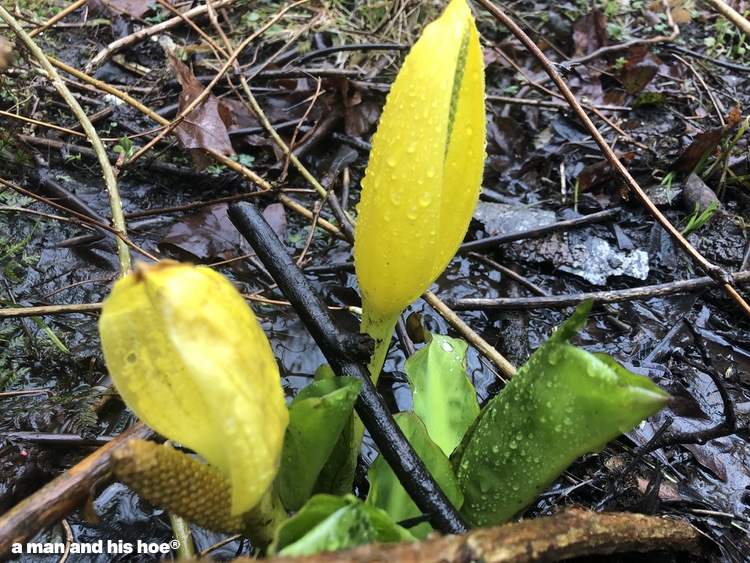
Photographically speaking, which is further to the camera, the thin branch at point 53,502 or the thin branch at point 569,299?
the thin branch at point 569,299

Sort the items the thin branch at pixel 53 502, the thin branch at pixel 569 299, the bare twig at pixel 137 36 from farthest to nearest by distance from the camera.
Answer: the bare twig at pixel 137 36
the thin branch at pixel 569 299
the thin branch at pixel 53 502

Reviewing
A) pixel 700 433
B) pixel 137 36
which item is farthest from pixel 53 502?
pixel 137 36

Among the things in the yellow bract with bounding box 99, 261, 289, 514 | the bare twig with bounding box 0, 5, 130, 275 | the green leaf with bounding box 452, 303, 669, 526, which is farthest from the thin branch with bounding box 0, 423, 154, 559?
the bare twig with bounding box 0, 5, 130, 275

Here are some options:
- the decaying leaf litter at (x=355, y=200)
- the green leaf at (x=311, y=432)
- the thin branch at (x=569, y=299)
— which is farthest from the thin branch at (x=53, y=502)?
the thin branch at (x=569, y=299)

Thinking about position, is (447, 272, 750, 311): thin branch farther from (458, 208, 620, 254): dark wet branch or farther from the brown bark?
the brown bark

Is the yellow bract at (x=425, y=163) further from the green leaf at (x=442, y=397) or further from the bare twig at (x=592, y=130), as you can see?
the bare twig at (x=592, y=130)

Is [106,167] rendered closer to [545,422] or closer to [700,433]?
[545,422]
